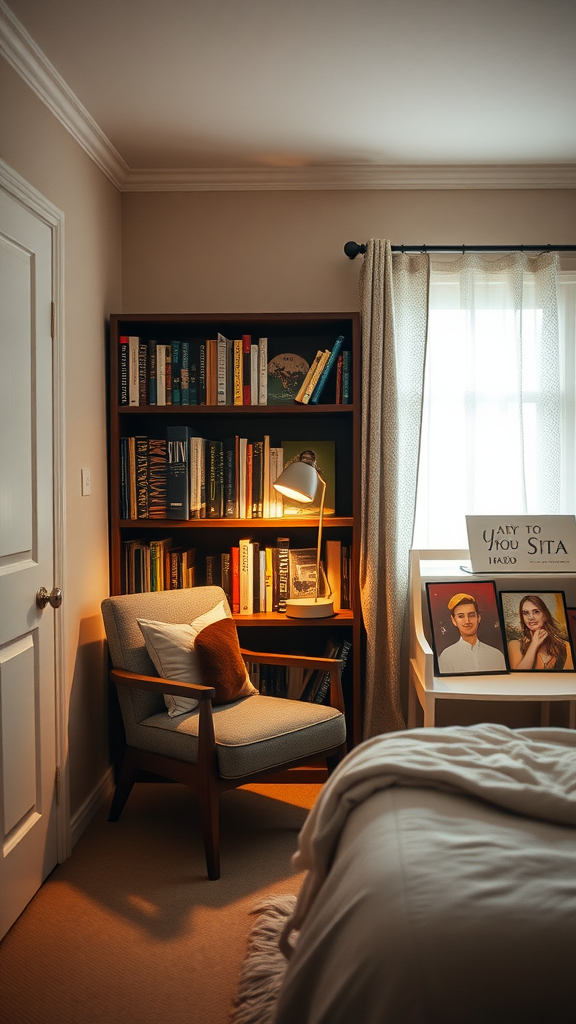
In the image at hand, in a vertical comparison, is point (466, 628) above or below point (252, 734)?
above

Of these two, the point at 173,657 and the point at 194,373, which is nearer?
the point at 173,657

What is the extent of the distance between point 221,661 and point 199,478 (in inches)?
32.8

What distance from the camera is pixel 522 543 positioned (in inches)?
122

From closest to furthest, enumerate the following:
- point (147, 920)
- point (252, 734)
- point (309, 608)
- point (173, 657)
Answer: point (147, 920), point (252, 734), point (173, 657), point (309, 608)

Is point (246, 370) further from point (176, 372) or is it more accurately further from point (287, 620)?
point (287, 620)

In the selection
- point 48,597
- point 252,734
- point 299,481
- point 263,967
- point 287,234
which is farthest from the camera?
point 287,234

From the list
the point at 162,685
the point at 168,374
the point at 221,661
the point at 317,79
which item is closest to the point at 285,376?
the point at 168,374

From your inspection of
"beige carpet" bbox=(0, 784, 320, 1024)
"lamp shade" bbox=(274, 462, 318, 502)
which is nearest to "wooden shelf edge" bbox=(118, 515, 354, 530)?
"lamp shade" bbox=(274, 462, 318, 502)

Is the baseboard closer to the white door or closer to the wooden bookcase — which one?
the white door

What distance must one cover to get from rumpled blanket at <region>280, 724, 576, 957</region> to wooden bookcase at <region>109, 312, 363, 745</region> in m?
1.48

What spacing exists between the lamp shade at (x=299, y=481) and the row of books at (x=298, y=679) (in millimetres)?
712

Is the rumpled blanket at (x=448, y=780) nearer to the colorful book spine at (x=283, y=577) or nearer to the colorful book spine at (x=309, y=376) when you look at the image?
the colorful book spine at (x=283, y=577)

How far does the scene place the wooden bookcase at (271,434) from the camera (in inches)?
121

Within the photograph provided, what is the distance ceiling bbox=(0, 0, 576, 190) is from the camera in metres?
2.14
